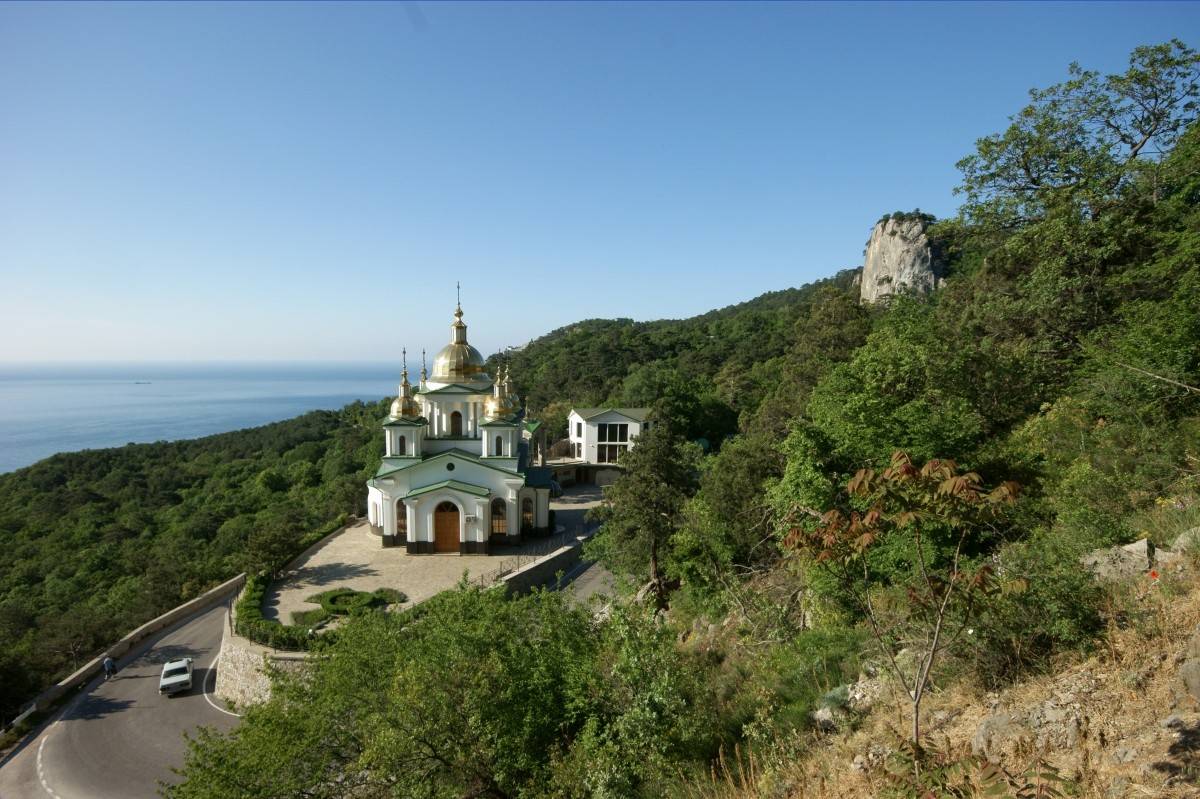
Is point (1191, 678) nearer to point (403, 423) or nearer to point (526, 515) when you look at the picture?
point (526, 515)

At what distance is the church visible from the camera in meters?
24.1

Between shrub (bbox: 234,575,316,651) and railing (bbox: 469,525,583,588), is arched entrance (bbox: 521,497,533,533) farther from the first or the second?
shrub (bbox: 234,575,316,651)

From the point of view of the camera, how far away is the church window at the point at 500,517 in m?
25.2

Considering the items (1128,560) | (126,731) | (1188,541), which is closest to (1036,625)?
(1128,560)

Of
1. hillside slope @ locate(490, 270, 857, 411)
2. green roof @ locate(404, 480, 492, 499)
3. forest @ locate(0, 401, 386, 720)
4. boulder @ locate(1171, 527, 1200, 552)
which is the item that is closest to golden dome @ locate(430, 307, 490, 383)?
green roof @ locate(404, 480, 492, 499)

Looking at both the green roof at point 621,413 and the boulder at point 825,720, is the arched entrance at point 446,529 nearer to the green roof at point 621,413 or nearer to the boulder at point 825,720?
the green roof at point 621,413

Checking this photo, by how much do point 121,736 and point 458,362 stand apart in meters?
16.8

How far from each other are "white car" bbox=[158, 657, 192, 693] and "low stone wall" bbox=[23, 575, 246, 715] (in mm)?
2860

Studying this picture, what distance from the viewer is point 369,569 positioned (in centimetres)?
2264

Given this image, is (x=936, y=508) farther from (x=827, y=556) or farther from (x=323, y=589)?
(x=323, y=589)

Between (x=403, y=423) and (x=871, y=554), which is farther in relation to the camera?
(x=403, y=423)

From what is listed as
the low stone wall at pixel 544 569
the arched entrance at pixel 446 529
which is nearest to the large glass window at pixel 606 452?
the low stone wall at pixel 544 569

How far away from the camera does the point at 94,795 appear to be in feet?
47.1

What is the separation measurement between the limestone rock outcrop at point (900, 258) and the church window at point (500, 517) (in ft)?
176
